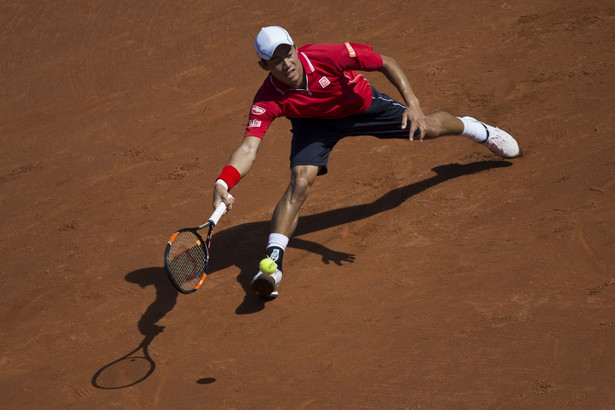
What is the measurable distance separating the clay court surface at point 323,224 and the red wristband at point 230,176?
103 centimetres

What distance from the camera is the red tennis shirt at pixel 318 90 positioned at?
5234mm

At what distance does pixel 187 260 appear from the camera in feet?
16.1

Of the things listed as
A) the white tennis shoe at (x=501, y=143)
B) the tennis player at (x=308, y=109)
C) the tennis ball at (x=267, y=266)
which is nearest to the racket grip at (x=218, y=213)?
the tennis player at (x=308, y=109)

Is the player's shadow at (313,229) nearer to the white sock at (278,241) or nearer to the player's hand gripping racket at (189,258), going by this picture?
the white sock at (278,241)

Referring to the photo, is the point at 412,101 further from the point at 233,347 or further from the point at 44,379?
the point at 44,379

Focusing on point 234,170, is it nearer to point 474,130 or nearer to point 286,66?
point 286,66

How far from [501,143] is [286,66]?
2.23 metres

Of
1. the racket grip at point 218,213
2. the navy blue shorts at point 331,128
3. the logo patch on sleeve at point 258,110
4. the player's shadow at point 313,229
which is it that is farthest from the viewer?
the player's shadow at point 313,229

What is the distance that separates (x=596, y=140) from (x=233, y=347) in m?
3.77

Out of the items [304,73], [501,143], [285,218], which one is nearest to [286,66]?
[304,73]

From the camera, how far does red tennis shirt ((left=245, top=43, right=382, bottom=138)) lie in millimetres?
5234

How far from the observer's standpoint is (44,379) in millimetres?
4973

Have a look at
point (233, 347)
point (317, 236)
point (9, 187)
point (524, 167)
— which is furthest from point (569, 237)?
point (9, 187)

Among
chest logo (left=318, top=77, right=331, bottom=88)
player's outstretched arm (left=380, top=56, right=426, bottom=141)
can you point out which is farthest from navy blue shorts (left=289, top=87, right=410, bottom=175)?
chest logo (left=318, top=77, right=331, bottom=88)
